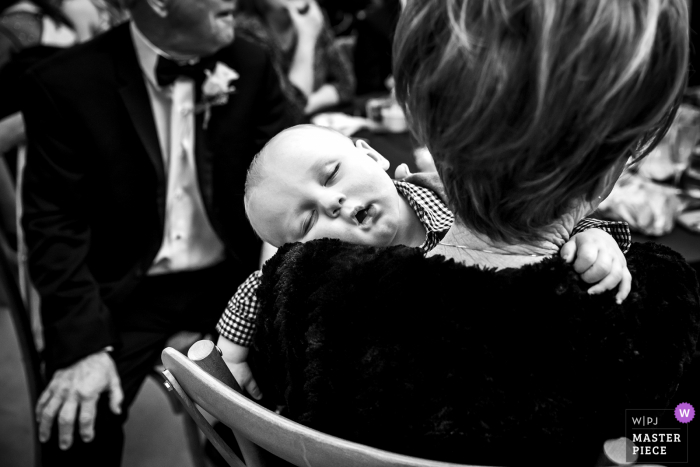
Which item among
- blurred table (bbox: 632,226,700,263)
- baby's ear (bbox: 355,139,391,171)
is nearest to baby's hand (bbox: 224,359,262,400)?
baby's ear (bbox: 355,139,391,171)

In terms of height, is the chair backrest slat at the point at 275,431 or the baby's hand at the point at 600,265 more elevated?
the baby's hand at the point at 600,265

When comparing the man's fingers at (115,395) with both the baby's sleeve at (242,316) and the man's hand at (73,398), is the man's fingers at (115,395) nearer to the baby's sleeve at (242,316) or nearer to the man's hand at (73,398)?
the man's hand at (73,398)

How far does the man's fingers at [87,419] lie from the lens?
1.38 meters

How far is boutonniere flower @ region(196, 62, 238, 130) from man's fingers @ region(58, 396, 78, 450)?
0.80 meters

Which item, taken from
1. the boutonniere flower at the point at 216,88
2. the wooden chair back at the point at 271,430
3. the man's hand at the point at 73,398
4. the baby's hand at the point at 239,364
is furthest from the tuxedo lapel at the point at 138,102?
the wooden chair back at the point at 271,430

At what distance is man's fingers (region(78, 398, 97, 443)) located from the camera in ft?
4.53

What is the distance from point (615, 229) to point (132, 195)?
1252 millimetres

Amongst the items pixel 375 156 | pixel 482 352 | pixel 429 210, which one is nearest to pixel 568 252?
pixel 482 352

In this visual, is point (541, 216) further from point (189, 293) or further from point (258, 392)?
point (189, 293)

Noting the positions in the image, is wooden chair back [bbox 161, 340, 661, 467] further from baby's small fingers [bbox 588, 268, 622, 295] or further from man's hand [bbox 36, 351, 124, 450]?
man's hand [bbox 36, 351, 124, 450]

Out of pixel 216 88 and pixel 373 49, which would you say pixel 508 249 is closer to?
pixel 216 88

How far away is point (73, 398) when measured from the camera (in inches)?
54.1

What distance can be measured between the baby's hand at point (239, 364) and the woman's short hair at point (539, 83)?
1.69 feet

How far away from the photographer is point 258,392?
3.26 ft
